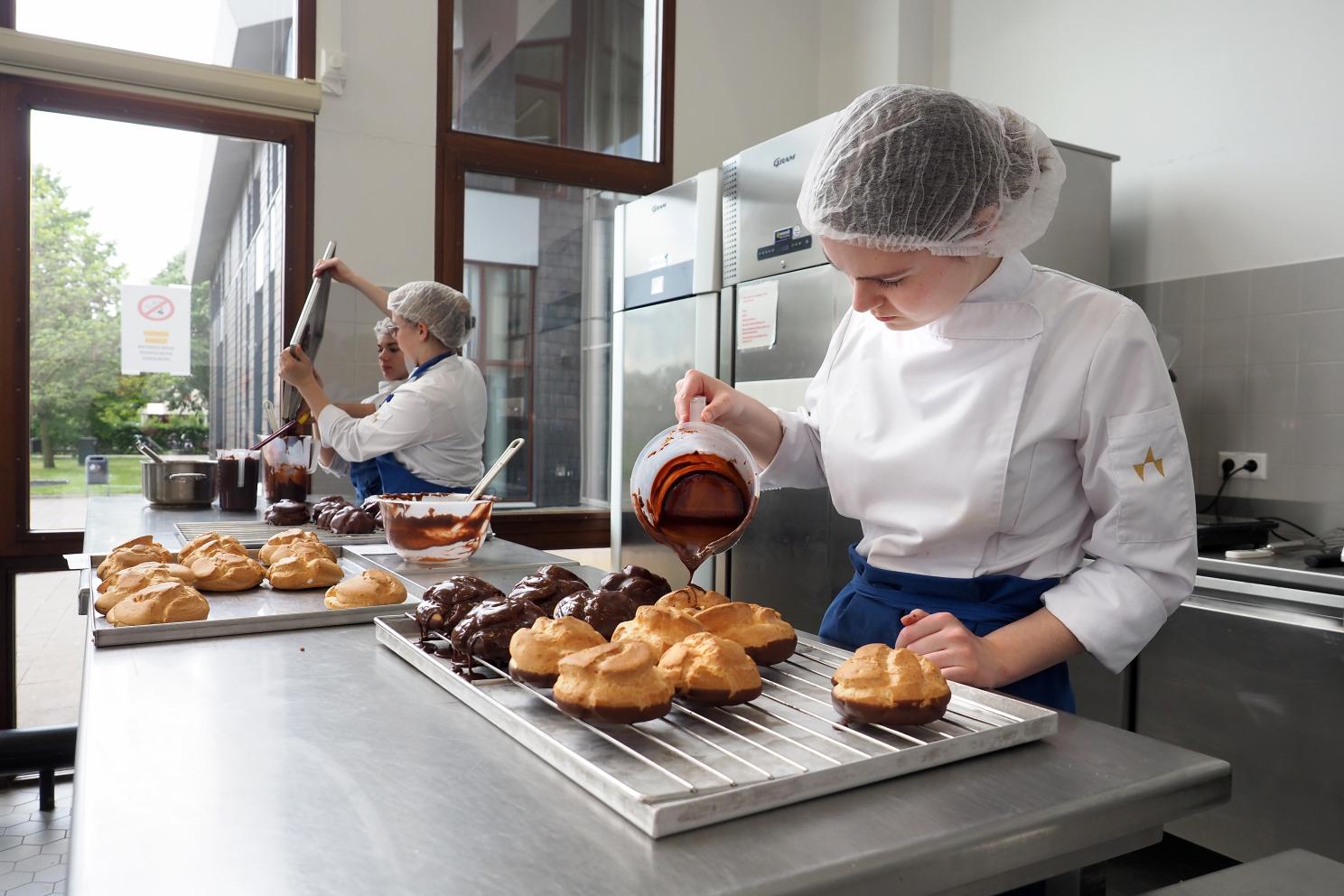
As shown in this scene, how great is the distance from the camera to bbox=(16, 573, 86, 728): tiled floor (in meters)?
3.91

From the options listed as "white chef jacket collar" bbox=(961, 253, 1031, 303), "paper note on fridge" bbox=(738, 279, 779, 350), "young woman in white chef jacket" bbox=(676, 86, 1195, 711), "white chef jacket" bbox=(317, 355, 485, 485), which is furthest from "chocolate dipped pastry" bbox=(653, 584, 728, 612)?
"paper note on fridge" bbox=(738, 279, 779, 350)

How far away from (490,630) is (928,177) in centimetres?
87

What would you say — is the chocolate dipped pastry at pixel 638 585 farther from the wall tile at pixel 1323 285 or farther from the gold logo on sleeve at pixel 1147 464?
the wall tile at pixel 1323 285

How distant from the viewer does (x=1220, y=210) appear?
10.8 ft

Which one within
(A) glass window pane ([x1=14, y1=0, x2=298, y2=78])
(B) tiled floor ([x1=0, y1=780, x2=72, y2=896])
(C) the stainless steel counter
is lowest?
(B) tiled floor ([x1=0, y1=780, x2=72, y2=896])

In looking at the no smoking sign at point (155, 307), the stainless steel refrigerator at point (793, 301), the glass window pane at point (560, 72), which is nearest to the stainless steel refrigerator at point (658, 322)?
the stainless steel refrigerator at point (793, 301)

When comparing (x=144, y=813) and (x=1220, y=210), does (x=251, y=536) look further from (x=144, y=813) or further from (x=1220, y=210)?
(x=1220, y=210)

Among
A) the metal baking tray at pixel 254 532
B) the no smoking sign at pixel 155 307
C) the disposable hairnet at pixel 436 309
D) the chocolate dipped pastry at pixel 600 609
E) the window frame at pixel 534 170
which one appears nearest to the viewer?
the chocolate dipped pastry at pixel 600 609

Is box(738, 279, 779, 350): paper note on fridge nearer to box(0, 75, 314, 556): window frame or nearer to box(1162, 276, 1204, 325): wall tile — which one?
box(1162, 276, 1204, 325): wall tile

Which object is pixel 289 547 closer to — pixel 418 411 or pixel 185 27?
pixel 418 411

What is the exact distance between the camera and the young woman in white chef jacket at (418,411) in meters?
3.19

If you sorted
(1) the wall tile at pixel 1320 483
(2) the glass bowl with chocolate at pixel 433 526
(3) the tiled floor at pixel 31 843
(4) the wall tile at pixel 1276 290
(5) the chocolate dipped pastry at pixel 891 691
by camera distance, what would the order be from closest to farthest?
(5) the chocolate dipped pastry at pixel 891 691 < (2) the glass bowl with chocolate at pixel 433 526 < (3) the tiled floor at pixel 31 843 < (1) the wall tile at pixel 1320 483 < (4) the wall tile at pixel 1276 290

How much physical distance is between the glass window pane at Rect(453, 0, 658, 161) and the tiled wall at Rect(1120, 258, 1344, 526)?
9.06ft

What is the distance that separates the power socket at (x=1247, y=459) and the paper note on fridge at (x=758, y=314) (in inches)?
62.8
